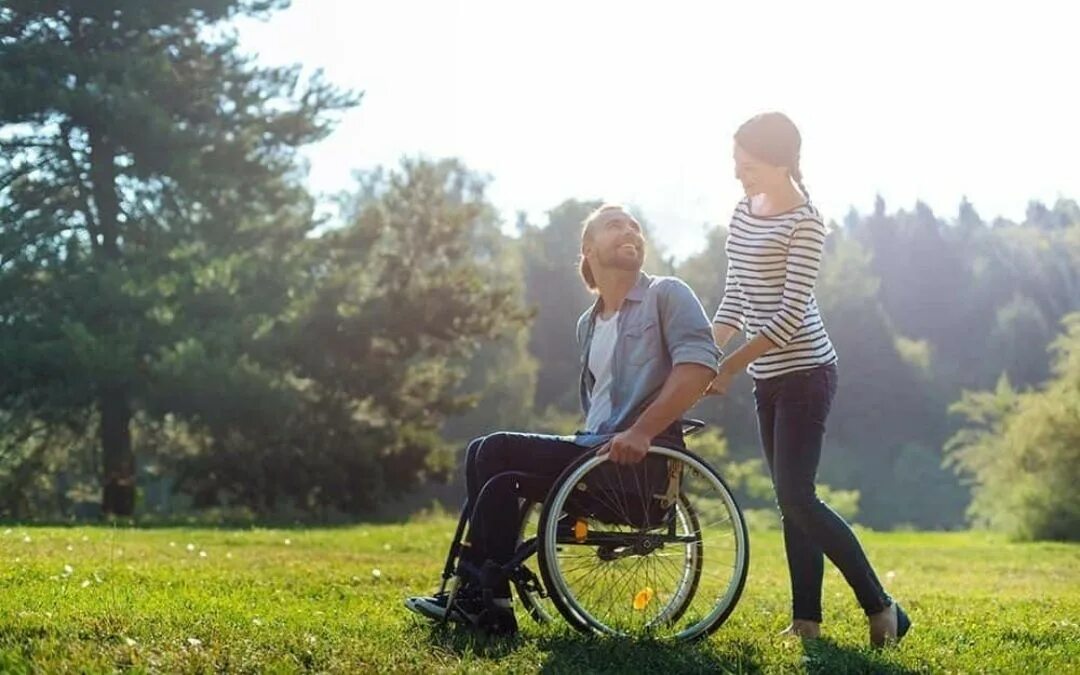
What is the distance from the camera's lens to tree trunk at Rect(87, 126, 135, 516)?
67.5ft

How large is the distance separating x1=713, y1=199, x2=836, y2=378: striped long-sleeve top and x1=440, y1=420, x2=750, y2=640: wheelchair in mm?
421

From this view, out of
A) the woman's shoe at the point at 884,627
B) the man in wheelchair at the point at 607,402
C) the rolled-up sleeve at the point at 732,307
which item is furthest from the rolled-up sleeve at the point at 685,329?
the woman's shoe at the point at 884,627

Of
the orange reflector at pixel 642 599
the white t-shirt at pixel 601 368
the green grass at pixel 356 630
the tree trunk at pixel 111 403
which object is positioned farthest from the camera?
the tree trunk at pixel 111 403

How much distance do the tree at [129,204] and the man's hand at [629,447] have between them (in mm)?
A: 16033

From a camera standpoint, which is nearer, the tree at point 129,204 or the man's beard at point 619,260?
the man's beard at point 619,260

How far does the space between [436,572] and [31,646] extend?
4.00 m

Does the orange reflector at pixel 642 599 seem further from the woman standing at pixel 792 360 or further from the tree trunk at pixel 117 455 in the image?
the tree trunk at pixel 117 455

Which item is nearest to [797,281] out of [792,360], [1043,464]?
[792,360]

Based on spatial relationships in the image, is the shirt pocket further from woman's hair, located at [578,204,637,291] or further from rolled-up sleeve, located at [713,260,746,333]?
rolled-up sleeve, located at [713,260,746,333]

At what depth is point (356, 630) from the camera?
4.16m

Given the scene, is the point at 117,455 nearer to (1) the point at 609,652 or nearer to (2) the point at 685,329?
(2) the point at 685,329

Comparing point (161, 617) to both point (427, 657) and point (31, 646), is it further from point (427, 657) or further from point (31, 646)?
point (427, 657)

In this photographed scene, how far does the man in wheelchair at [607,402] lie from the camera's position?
162 inches

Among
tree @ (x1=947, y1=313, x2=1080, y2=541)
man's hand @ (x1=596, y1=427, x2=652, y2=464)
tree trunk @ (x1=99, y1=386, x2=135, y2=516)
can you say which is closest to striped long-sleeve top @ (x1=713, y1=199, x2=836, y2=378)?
man's hand @ (x1=596, y1=427, x2=652, y2=464)
